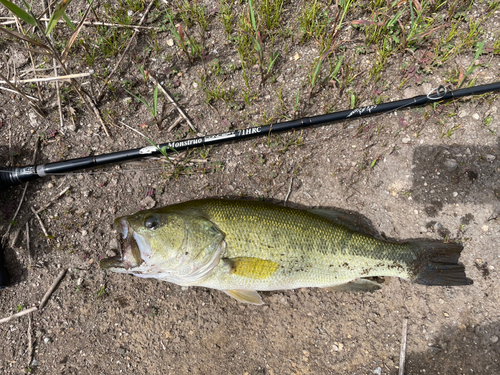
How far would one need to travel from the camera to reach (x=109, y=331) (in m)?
3.12

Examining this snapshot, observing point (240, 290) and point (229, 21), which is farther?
point (229, 21)

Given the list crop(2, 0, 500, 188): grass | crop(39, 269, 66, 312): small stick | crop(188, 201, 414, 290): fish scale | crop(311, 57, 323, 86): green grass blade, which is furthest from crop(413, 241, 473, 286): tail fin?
crop(39, 269, 66, 312): small stick

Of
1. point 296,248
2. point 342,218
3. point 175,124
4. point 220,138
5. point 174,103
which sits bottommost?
point 296,248

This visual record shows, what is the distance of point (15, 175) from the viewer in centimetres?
298

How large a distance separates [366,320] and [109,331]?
2700 mm

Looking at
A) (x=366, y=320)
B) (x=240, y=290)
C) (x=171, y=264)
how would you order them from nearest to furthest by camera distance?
(x=171, y=264) < (x=240, y=290) < (x=366, y=320)

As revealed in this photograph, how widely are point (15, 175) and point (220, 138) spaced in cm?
207

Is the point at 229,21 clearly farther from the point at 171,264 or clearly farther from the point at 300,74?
the point at 171,264

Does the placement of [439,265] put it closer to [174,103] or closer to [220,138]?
[220,138]

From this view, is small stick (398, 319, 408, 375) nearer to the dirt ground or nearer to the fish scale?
the dirt ground

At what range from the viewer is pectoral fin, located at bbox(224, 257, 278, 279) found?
8.82 feet

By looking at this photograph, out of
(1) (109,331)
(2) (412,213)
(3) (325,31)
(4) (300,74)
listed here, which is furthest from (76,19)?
(2) (412,213)

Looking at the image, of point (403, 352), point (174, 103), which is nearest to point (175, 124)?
point (174, 103)

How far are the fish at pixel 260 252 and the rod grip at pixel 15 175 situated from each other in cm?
116
